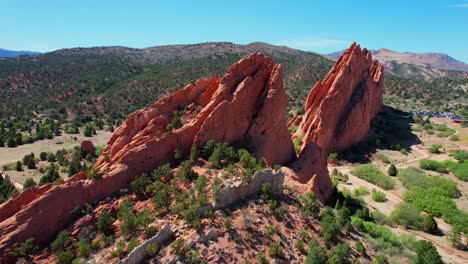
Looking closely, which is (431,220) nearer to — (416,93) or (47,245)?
(47,245)

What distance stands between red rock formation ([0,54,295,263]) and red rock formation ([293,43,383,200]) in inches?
774

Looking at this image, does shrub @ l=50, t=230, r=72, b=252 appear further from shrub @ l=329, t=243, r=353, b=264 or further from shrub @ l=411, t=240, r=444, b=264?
shrub @ l=411, t=240, r=444, b=264

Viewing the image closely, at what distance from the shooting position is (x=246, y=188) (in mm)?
28453

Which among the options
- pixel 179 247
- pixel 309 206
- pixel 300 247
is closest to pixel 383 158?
pixel 309 206

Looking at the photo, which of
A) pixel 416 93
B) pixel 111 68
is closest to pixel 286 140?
pixel 416 93

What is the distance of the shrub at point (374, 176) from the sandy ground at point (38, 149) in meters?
46.9

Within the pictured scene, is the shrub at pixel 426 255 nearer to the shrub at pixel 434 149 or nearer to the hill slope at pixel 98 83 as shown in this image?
the shrub at pixel 434 149

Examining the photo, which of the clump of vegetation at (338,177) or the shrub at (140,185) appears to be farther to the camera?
the clump of vegetation at (338,177)

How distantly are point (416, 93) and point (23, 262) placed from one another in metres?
151

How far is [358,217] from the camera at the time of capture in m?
38.4

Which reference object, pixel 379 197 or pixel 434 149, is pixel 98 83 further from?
pixel 379 197

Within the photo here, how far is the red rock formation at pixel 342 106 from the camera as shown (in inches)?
2437

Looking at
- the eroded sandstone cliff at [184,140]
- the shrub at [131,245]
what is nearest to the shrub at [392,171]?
the eroded sandstone cliff at [184,140]

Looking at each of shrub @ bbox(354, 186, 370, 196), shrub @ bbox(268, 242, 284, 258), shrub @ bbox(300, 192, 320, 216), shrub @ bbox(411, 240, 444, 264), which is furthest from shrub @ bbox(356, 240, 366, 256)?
shrub @ bbox(354, 186, 370, 196)
